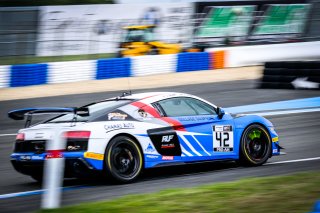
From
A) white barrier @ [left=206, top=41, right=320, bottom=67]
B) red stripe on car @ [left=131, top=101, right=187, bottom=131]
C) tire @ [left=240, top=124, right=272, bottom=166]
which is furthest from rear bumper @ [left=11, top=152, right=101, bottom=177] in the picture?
white barrier @ [left=206, top=41, right=320, bottom=67]

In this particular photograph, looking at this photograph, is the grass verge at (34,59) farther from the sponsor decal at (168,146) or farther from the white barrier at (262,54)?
the sponsor decal at (168,146)

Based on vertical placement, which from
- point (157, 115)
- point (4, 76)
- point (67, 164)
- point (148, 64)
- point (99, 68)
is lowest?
point (67, 164)

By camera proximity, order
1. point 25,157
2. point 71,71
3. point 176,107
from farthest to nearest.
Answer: point 71,71 < point 176,107 < point 25,157

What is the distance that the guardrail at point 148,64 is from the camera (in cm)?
2214

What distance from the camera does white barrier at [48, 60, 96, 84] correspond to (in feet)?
74.7

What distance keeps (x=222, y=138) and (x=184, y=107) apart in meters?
0.76

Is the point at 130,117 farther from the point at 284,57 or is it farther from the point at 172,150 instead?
the point at 284,57

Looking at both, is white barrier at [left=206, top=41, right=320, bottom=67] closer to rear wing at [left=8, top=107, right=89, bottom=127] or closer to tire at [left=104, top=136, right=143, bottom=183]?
tire at [left=104, top=136, right=143, bottom=183]

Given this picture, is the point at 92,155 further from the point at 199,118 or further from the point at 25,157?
the point at 199,118

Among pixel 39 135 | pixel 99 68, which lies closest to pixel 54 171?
pixel 39 135

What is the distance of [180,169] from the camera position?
1055cm

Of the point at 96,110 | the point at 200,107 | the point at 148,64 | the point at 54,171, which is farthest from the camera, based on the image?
the point at 148,64

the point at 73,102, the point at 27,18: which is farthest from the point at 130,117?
the point at 27,18

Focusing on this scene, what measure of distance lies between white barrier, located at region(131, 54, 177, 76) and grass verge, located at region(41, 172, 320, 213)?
17110 mm
